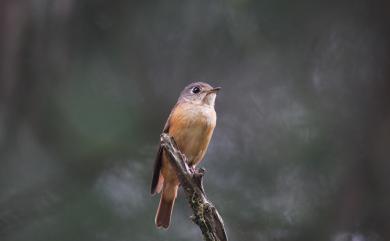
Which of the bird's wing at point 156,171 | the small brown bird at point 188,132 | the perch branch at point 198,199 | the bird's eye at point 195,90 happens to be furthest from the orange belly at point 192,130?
the perch branch at point 198,199

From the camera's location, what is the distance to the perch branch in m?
4.57

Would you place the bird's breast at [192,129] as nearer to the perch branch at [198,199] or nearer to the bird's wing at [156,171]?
the bird's wing at [156,171]

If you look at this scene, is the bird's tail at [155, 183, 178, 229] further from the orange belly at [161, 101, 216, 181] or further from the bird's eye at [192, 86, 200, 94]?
the bird's eye at [192, 86, 200, 94]

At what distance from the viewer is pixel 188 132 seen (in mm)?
6379

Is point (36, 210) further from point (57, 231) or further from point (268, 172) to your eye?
point (268, 172)

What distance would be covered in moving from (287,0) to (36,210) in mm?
3070

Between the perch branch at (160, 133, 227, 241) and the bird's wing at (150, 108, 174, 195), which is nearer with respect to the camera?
the perch branch at (160, 133, 227, 241)

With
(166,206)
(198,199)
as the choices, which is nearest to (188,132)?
(166,206)

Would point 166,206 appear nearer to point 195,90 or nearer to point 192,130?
point 192,130

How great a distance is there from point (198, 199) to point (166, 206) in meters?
1.84

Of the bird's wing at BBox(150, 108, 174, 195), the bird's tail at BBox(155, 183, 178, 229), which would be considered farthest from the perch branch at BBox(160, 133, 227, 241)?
the bird's tail at BBox(155, 183, 178, 229)

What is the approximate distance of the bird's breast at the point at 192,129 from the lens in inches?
251

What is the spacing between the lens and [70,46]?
7.18m

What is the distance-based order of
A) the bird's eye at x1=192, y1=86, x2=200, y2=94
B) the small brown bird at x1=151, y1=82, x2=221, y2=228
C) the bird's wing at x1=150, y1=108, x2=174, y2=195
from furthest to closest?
the bird's eye at x1=192, y1=86, x2=200, y2=94 < the small brown bird at x1=151, y1=82, x2=221, y2=228 < the bird's wing at x1=150, y1=108, x2=174, y2=195
